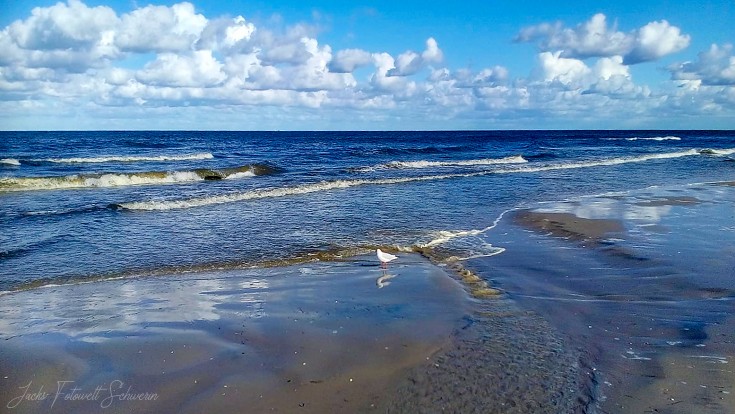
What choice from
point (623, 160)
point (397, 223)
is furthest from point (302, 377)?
point (623, 160)

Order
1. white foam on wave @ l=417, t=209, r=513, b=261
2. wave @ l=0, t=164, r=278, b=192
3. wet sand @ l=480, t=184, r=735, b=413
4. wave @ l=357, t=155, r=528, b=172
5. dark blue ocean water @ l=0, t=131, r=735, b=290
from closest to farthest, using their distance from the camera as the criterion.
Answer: wet sand @ l=480, t=184, r=735, b=413, white foam on wave @ l=417, t=209, r=513, b=261, dark blue ocean water @ l=0, t=131, r=735, b=290, wave @ l=0, t=164, r=278, b=192, wave @ l=357, t=155, r=528, b=172

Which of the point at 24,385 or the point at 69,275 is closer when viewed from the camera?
the point at 24,385

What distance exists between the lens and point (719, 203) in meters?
18.1

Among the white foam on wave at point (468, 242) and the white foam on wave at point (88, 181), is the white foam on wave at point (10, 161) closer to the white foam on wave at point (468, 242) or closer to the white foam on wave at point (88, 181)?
the white foam on wave at point (88, 181)

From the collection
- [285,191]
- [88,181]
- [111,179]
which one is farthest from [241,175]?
[285,191]

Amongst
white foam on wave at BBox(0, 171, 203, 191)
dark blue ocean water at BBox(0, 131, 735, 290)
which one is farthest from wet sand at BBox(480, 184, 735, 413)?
white foam on wave at BBox(0, 171, 203, 191)

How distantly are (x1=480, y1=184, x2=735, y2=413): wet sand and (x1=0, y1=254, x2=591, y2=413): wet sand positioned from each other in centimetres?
50

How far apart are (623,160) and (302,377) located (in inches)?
1690

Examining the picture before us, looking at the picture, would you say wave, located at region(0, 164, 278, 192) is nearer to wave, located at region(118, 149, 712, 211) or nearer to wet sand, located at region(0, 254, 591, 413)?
wave, located at region(118, 149, 712, 211)

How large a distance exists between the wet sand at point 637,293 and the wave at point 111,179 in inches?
822

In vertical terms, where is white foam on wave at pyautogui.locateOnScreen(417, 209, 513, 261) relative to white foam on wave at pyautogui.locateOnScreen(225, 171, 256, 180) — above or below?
below

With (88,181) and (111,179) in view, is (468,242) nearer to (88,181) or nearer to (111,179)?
(111,179)

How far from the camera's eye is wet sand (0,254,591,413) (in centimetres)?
516

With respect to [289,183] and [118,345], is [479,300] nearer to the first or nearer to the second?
[118,345]
